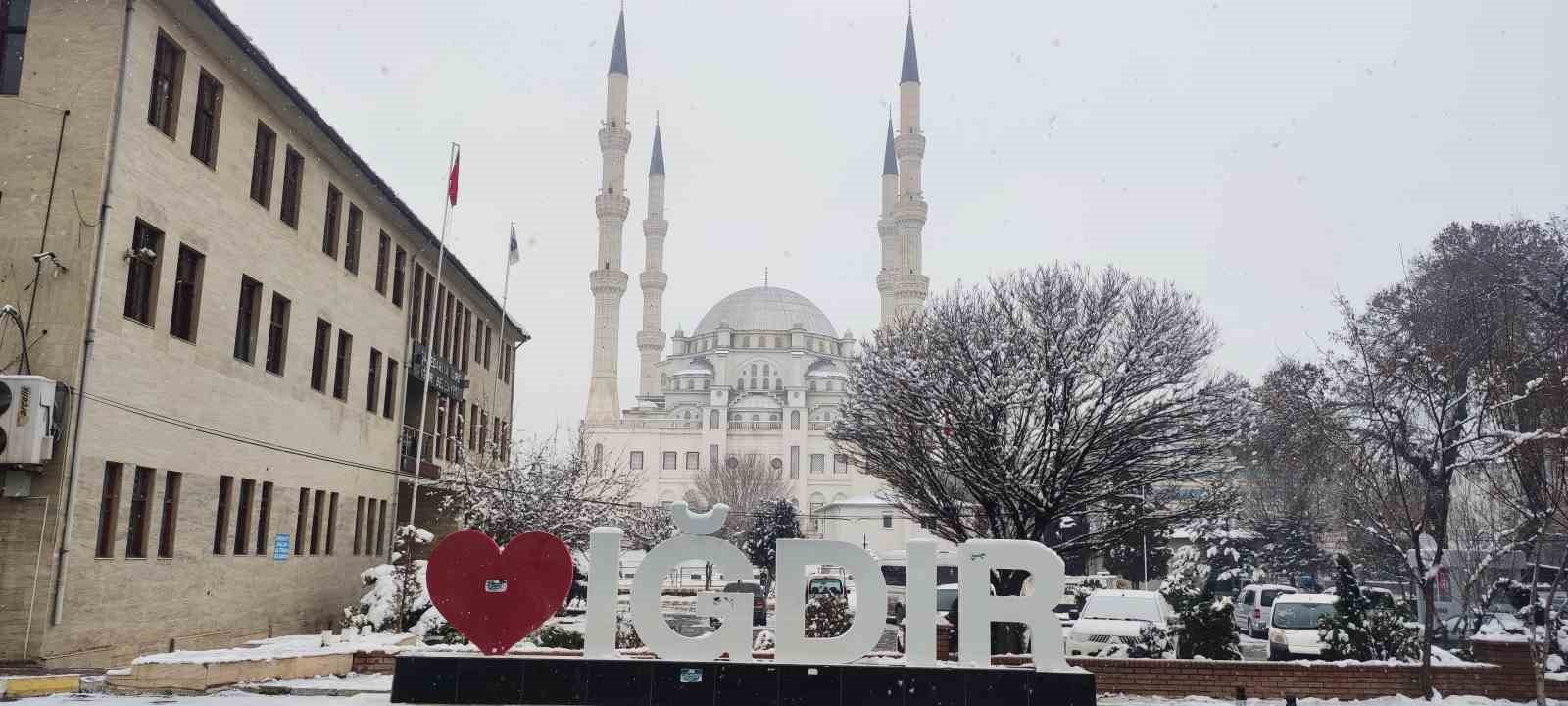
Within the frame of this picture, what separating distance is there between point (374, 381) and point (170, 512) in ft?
29.2

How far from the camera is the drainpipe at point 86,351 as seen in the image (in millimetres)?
13242

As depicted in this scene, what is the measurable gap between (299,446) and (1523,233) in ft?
96.0

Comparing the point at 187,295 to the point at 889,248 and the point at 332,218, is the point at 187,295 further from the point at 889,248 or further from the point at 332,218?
the point at 889,248

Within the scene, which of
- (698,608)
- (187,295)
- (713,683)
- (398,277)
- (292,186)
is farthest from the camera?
(398,277)

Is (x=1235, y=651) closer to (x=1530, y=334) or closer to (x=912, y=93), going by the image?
(x=1530, y=334)

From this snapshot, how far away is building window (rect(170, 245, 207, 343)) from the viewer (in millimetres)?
16141

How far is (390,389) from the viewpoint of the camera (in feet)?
84.5

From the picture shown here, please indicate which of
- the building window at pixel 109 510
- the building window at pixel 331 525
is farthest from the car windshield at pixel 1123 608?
the building window at pixel 109 510

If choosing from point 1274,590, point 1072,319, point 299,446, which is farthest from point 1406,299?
point 299,446

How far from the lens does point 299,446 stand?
20.3 metres

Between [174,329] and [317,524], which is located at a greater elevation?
[174,329]

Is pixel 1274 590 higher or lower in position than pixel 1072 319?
lower

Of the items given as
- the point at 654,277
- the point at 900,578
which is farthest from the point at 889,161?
the point at 900,578

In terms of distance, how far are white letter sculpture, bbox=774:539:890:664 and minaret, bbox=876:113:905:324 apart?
75.7m
